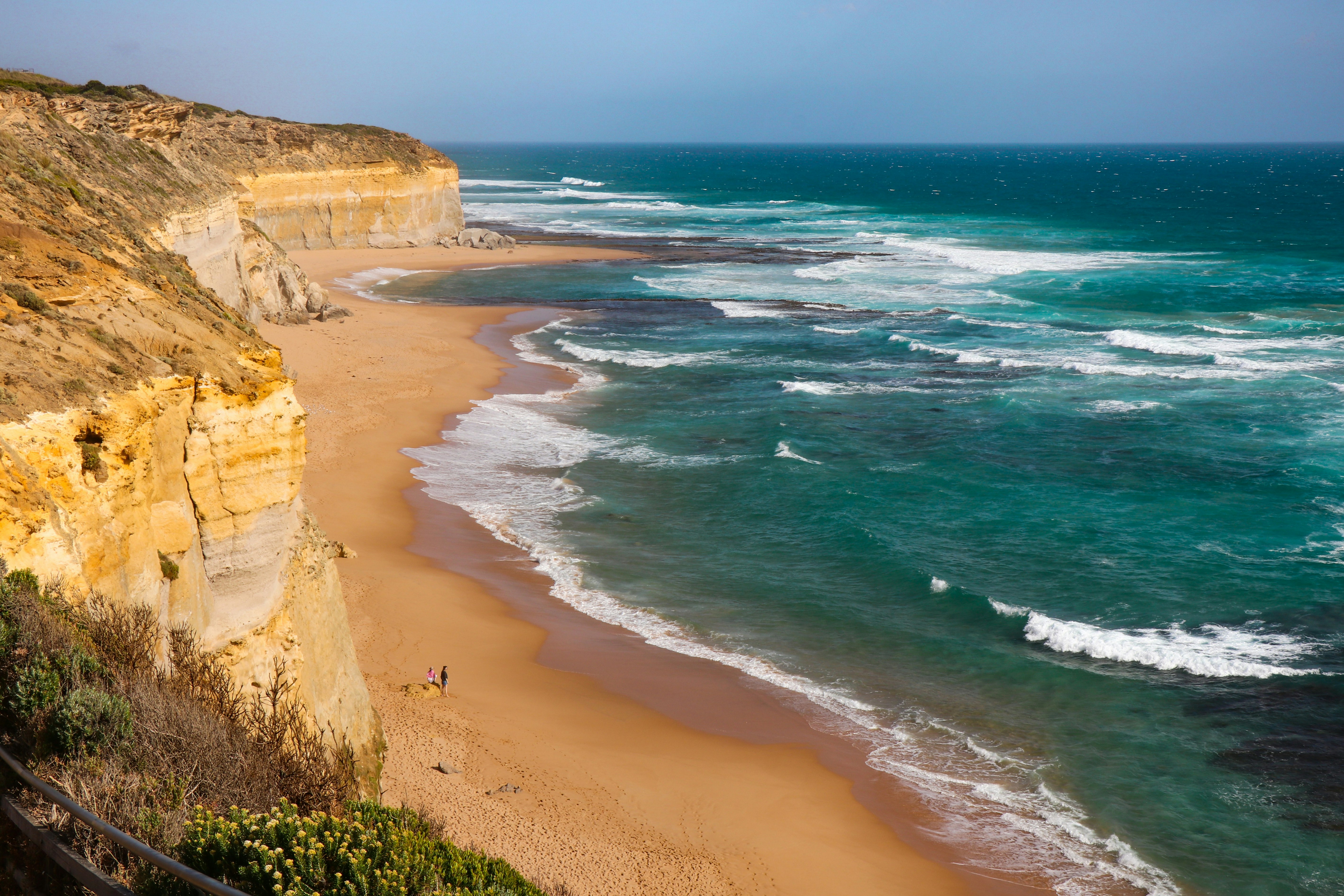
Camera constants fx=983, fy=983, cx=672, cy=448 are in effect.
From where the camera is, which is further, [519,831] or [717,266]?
[717,266]

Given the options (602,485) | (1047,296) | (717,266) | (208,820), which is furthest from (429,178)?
(208,820)

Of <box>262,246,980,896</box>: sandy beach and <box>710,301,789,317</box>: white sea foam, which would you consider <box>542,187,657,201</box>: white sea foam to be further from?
<box>262,246,980,896</box>: sandy beach

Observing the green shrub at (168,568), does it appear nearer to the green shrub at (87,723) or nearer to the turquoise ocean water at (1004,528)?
the green shrub at (87,723)

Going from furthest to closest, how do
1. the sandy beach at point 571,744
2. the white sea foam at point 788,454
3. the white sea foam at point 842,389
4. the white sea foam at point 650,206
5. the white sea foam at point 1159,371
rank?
the white sea foam at point 650,206
the white sea foam at point 1159,371
the white sea foam at point 842,389
the white sea foam at point 788,454
the sandy beach at point 571,744

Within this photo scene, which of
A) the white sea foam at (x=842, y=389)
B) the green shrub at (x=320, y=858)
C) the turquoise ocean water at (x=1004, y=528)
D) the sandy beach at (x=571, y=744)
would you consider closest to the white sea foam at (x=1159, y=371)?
the turquoise ocean water at (x=1004, y=528)

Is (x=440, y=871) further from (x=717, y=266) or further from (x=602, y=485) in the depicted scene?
(x=717, y=266)
